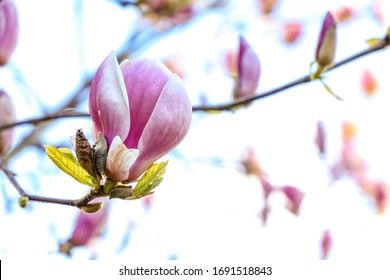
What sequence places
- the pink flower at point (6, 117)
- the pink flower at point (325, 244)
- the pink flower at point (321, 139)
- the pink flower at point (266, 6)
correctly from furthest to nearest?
the pink flower at point (266, 6)
the pink flower at point (325, 244)
the pink flower at point (321, 139)
the pink flower at point (6, 117)

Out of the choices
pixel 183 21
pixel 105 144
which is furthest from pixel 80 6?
pixel 105 144

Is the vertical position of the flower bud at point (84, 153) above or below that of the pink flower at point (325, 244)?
above

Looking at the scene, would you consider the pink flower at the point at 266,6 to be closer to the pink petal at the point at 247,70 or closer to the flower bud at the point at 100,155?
the pink petal at the point at 247,70

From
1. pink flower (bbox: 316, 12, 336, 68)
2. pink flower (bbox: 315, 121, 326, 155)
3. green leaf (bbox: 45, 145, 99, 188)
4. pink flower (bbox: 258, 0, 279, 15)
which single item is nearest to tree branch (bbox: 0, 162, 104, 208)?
green leaf (bbox: 45, 145, 99, 188)

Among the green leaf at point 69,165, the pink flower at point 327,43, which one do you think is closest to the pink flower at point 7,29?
the green leaf at point 69,165

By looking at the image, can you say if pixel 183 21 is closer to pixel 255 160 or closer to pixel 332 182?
pixel 255 160

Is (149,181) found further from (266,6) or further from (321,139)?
(266,6)

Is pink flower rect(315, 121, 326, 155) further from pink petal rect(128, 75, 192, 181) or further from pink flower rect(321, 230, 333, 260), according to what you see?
pink petal rect(128, 75, 192, 181)
